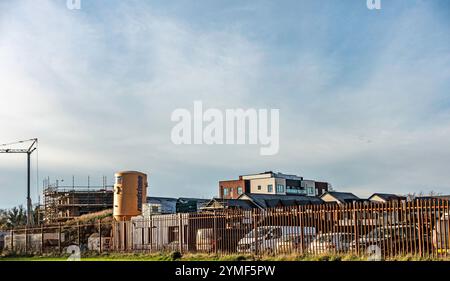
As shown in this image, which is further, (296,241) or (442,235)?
(296,241)

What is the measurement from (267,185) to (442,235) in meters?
79.6

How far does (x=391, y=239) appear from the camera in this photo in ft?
56.4

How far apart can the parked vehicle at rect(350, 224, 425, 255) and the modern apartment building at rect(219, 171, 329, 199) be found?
7482cm

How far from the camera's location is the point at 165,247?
2539 centimetres

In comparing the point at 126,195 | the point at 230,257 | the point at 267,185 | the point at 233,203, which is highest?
the point at 267,185

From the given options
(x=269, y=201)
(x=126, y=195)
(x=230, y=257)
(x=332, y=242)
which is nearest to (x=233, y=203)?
(x=269, y=201)

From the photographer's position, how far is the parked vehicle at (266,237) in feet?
64.8

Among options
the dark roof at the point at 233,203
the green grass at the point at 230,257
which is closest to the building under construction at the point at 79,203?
the dark roof at the point at 233,203

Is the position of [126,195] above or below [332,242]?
above

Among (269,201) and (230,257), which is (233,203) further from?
(230,257)

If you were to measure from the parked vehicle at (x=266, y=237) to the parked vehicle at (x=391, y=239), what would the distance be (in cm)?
202

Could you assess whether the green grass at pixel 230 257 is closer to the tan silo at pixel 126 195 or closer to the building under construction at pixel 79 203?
the tan silo at pixel 126 195
